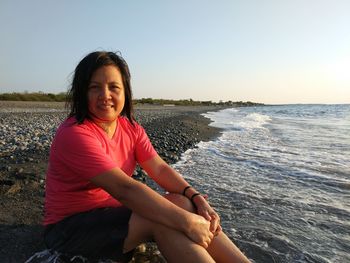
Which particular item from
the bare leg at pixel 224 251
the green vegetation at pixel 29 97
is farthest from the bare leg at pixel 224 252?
the green vegetation at pixel 29 97

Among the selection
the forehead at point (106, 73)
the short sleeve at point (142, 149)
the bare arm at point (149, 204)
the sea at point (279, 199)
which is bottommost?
the sea at point (279, 199)

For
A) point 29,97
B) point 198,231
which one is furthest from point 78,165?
point 29,97

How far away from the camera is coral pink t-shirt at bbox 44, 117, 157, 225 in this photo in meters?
2.26

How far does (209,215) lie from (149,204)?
1.87 ft

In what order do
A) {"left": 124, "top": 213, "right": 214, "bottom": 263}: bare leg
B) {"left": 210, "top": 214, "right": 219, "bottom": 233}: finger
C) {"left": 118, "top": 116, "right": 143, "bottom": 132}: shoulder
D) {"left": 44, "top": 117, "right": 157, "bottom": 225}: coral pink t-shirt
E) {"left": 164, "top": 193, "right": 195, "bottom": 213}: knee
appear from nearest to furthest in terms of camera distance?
{"left": 124, "top": 213, "right": 214, "bottom": 263}: bare leg
{"left": 44, "top": 117, "right": 157, "bottom": 225}: coral pink t-shirt
{"left": 210, "top": 214, "right": 219, "bottom": 233}: finger
{"left": 164, "top": 193, "right": 195, "bottom": 213}: knee
{"left": 118, "top": 116, "right": 143, "bottom": 132}: shoulder

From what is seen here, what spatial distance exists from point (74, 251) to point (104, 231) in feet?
1.10

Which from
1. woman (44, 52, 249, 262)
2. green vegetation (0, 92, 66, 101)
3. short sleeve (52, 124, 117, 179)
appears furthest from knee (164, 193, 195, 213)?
green vegetation (0, 92, 66, 101)

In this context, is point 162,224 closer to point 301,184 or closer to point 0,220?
point 0,220

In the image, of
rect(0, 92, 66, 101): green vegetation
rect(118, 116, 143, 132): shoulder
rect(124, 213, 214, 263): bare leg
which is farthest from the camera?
rect(0, 92, 66, 101): green vegetation

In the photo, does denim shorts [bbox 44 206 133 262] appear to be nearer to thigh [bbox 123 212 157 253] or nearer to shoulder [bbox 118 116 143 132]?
thigh [bbox 123 212 157 253]

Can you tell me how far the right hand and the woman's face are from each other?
1.01 metres

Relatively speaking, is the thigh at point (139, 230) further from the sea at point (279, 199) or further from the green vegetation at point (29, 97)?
the green vegetation at point (29, 97)

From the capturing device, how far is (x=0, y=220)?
3.33 meters

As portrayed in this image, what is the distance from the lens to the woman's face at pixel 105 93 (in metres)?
2.50
